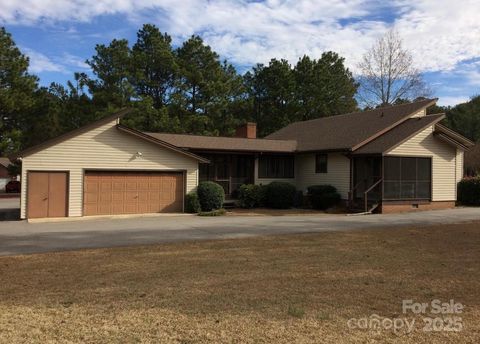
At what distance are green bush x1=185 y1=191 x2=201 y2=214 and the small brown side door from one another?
530 cm

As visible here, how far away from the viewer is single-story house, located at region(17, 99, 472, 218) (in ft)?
64.6

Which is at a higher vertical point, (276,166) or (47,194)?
(276,166)

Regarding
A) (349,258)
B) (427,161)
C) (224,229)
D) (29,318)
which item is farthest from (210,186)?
(29,318)

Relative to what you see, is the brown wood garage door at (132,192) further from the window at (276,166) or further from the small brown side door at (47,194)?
the window at (276,166)

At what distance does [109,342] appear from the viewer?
199 inches

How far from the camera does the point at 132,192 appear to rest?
21266 millimetres

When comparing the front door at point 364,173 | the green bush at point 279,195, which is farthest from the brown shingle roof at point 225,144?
the front door at point 364,173

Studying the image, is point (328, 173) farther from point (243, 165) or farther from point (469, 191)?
point (469, 191)

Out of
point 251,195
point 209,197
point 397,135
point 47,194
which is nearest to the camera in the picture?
point 47,194

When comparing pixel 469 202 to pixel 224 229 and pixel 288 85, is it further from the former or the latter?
pixel 288 85

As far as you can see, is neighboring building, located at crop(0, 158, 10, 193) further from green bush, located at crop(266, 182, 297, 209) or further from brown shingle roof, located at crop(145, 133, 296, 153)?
green bush, located at crop(266, 182, 297, 209)

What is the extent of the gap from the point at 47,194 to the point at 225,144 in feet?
32.0

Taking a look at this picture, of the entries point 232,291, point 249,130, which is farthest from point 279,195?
point 232,291

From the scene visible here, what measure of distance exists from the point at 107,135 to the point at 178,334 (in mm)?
16340
